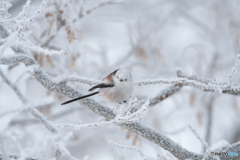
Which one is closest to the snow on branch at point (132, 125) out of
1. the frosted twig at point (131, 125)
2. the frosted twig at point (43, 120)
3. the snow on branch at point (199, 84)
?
the frosted twig at point (131, 125)

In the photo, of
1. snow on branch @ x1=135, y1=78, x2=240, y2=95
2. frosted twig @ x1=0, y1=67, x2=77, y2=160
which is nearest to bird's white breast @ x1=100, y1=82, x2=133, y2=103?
snow on branch @ x1=135, y1=78, x2=240, y2=95

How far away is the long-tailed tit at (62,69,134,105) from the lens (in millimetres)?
1880

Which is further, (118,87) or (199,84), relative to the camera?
(118,87)

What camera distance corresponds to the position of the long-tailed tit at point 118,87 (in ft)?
6.17

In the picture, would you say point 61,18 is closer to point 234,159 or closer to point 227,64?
point 234,159

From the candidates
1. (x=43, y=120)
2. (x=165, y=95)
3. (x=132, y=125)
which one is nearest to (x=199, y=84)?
(x=165, y=95)

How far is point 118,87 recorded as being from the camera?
6.25 ft

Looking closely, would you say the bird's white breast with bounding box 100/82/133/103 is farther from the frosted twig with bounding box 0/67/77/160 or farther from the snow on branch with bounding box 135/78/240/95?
the frosted twig with bounding box 0/67/77/160

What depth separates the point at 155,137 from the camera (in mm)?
1657

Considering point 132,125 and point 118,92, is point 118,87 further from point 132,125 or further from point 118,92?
point 132,125

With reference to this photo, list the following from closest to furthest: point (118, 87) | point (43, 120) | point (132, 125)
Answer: point (43, 120) → point (132, 125) → point (118, 87)

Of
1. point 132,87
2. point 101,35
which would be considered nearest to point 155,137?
point 132,87

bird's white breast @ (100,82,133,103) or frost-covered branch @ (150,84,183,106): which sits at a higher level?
bird's white breast @ (100,82,133,103)

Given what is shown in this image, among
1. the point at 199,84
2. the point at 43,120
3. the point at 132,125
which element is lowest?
the point at 132,125
